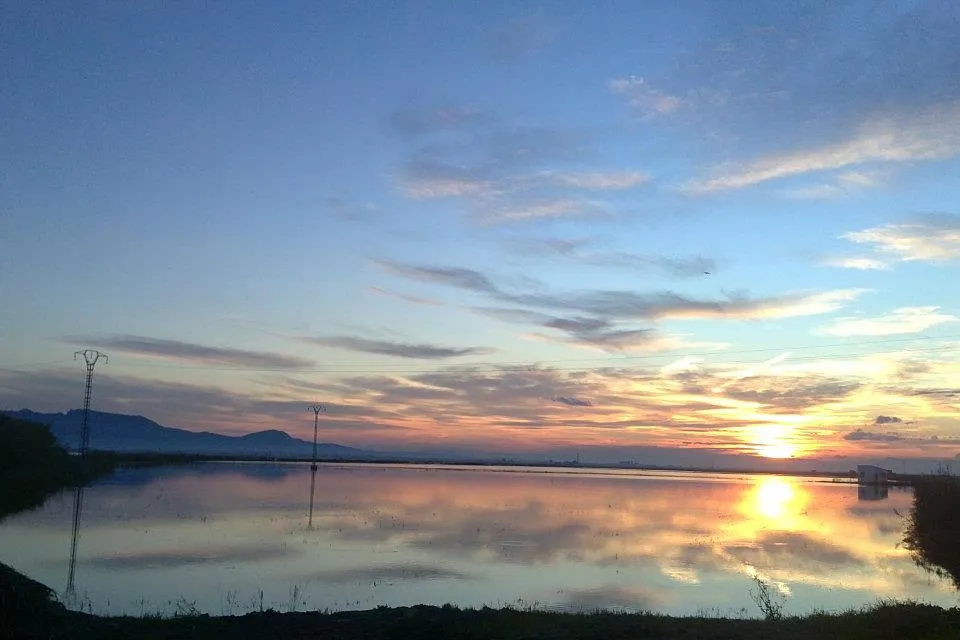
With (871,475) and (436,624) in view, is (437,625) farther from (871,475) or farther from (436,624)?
(871,475)

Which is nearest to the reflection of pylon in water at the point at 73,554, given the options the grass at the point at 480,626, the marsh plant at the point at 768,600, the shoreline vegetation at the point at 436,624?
the shoreline vegetation at the point at 436,624

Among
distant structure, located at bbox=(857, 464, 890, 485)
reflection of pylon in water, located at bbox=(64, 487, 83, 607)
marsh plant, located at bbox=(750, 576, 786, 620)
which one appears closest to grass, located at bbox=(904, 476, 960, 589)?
marsh plant, located at bbox=(750, 576, 786, 620)

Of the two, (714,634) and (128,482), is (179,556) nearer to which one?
(714,634)

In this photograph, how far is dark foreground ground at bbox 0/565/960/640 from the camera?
14031mm

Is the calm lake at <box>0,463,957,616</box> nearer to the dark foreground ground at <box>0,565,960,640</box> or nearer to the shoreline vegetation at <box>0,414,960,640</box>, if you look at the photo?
the shoreline vegetation at <box>0,414,960,640</box>

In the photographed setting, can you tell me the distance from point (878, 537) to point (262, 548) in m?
32.5

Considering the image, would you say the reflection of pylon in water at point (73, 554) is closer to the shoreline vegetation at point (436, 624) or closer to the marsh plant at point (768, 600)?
the shoreline vegetation at point (436, 624)

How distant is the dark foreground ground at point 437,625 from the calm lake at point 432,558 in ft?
12.1

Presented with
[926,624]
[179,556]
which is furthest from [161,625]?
[926,624]

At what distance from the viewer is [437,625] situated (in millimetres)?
15469

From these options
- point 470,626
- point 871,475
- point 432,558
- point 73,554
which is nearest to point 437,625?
point 470,626

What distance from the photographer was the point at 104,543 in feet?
96.5

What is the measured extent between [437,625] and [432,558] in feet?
43.7

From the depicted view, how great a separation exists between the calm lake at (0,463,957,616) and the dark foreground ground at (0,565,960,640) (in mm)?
3673
